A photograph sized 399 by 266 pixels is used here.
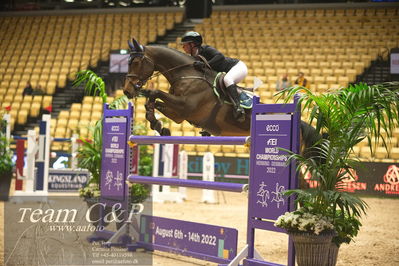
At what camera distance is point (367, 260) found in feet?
14.1

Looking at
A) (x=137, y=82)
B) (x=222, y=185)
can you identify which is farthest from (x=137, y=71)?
(x=222, y=185)

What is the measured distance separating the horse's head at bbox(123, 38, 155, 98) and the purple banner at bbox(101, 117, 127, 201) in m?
0.54

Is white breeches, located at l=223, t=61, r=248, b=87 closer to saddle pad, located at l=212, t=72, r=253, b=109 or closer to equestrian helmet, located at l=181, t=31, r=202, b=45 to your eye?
saddle pad, located at l=212, t=72, r=253, b=109

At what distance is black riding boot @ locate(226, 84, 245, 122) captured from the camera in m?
4.66

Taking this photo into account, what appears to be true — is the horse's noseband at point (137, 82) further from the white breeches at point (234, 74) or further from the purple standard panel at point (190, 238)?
the purple standard panel at point (190, 238)

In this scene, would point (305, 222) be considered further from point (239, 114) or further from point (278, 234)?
point (278, 234)

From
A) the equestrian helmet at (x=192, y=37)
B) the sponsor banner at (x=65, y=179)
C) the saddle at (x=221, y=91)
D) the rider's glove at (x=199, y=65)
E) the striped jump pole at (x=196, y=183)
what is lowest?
the sponsor banner at (x=65, y=179)

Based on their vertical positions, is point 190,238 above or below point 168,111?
below

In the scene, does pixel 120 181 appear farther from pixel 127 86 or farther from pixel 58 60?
pixel 58 60

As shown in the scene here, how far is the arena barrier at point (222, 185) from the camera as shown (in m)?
3.47

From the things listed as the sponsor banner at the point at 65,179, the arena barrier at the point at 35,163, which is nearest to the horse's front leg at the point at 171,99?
the arena barrier at the point at 35,163

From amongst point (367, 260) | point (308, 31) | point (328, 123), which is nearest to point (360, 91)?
point (328, 123)

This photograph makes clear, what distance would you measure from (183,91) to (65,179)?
4.81 metres

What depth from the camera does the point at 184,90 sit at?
467cm
